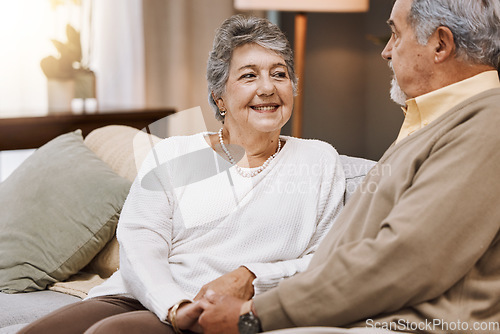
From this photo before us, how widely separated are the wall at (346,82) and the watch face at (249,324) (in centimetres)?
215

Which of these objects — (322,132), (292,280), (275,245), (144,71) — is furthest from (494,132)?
(144,71)

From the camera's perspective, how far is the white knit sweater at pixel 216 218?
1.56m

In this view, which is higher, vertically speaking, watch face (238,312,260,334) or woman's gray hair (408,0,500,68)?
woman's gray hair (408,0,500,68)

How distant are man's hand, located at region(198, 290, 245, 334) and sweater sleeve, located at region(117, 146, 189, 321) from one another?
12 centimetres

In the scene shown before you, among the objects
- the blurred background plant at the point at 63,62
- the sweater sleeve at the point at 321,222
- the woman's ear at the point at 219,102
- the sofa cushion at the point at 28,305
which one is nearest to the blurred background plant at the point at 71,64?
the blurred background plant at the point at 63,62

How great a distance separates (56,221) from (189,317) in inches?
32.2

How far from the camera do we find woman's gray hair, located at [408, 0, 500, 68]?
127 cm

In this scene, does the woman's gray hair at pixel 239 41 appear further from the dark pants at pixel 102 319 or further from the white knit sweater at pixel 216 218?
the dark pants at pixel 102 319

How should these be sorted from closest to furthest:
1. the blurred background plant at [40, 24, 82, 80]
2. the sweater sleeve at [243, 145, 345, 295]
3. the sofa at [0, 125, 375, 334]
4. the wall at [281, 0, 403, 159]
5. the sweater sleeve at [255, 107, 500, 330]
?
the sweater sleeve at [255, 107, 500, 330], the sweater sleeve at [243, 145, 345, 295], the sofa at [0, 125, 375, 334], the blurred background plant at [40, 24, 82, 80], the wall at [281, 0, 403, 159]

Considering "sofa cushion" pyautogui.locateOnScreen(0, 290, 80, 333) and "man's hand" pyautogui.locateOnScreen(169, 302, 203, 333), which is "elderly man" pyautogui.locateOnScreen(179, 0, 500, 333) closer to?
"man's hand" pyautogui.locateOnScreen(169, 302, 203, 333)

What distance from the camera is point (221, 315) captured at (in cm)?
130

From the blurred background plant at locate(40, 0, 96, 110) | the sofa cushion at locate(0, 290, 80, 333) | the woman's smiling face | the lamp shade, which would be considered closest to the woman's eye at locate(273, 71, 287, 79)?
the woman's smiling face

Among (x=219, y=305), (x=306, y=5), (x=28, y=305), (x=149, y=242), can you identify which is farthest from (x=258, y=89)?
(x=306, y=5)

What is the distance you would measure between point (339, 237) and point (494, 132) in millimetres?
366
